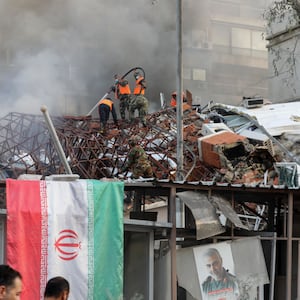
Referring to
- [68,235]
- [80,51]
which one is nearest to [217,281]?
[68,235]

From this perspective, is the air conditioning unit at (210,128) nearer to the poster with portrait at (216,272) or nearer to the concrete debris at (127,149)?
the concrete debris at (127,149)

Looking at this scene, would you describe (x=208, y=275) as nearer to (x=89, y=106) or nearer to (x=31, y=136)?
(x=31, y=136)

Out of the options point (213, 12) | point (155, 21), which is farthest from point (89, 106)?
point (213, 12)

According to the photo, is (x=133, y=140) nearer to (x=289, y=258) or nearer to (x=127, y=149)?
(x=127, y=149)

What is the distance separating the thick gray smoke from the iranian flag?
891 centimetres

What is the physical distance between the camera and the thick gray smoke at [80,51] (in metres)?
16.2

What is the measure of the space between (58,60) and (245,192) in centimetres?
1126

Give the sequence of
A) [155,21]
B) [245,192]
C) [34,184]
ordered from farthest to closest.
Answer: [155,21], [245,192], [34,184]

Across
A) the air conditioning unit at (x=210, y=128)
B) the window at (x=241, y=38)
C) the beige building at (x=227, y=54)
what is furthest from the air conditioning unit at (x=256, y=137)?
the window at (x=241, y=38)

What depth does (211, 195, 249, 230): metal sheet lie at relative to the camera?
680cm

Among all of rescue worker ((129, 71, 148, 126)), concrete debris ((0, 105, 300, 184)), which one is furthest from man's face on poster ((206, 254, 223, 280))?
rescue worker ((129, 71, 148, 126))

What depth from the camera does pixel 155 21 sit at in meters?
19.5

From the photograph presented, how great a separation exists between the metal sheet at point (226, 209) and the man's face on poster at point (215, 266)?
1.40ft

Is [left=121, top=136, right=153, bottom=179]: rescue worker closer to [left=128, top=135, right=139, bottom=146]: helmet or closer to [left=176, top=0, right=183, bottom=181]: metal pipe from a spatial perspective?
[left=176, top=0, right=183, bottom=181]: metal pipe
